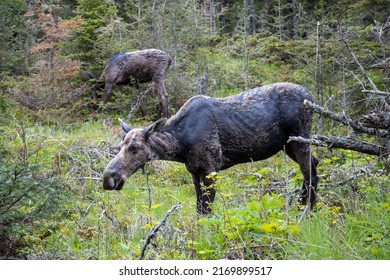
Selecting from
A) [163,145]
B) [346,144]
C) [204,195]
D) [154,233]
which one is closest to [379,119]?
[346,144]

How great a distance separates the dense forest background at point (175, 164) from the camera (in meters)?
4.99

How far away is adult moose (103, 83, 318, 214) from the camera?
7.26 meters

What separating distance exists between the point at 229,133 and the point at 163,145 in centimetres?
100

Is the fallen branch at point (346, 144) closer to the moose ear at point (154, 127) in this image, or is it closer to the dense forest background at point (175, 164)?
the dense forest background at point (175, 164)

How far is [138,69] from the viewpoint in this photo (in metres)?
15.2

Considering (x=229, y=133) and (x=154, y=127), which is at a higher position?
(x=154, y=127)

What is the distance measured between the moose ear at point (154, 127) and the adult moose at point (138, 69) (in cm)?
761

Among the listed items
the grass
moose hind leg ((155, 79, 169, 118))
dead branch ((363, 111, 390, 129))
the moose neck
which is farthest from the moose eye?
moose hind leg ((155, 79, 169, 118))

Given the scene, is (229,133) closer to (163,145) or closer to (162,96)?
(163,145)

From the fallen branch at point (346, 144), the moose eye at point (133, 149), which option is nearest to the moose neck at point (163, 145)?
the moose eye at point (133, 149)

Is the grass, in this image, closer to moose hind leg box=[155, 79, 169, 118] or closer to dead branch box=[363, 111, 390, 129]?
dead branch box=[363, 111, 390, 129]

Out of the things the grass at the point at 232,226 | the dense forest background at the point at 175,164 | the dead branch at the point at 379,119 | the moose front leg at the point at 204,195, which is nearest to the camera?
the dead branch at the point at 379,119
